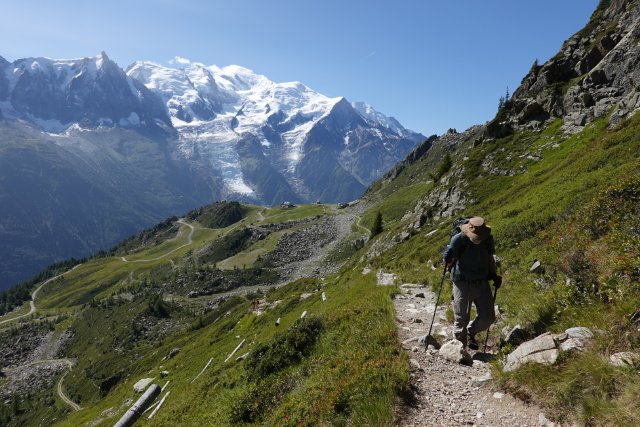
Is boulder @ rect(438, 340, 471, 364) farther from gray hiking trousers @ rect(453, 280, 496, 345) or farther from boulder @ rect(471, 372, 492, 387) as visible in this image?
boulder @ rect(471, 372, 492, 387)

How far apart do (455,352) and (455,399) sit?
2.19 metres

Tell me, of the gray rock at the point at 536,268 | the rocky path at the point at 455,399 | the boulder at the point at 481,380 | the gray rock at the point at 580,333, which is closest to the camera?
the rocky path at the point at 455,399

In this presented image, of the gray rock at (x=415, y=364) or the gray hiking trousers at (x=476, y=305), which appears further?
the gray hiking trousers at (x=476, y=305)

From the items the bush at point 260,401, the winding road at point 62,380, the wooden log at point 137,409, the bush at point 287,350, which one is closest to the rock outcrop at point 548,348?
the bush at point 260,401

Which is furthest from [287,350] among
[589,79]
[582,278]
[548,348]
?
[589,79]

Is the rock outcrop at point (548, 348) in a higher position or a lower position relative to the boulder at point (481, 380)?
higher

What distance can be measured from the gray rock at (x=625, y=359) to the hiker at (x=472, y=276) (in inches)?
174

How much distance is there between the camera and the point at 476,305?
10938mm

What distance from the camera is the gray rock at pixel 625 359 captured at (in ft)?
19.1

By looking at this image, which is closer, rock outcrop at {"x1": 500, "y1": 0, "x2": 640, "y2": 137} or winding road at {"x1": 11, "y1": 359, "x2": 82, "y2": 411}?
rock outcrop at {"x1": 500, "y1": 0, "x2": 640, "y2": 137}

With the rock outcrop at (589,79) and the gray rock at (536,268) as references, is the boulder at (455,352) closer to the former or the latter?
the gray rock at (536,268)

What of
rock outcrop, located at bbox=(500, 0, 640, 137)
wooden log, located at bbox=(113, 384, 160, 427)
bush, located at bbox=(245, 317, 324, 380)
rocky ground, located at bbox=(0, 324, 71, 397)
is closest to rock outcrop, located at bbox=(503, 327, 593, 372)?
bush, located at bbox=(245, 317, 324, 380)

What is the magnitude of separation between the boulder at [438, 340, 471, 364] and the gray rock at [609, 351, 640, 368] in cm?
385

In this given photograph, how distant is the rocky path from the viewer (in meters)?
7.00
